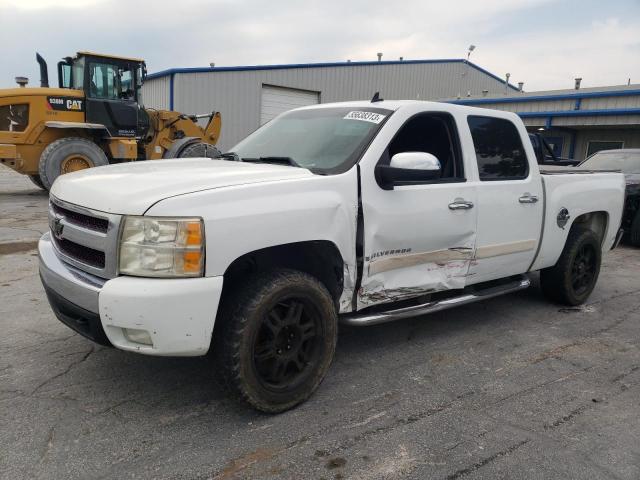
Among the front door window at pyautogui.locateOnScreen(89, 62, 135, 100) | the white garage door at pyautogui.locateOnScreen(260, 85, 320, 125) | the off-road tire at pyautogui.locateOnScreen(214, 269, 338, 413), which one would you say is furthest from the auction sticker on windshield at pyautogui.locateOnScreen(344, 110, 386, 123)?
the white garage door at pyautogui.locateOnScreen(260, 85, 320, 125)

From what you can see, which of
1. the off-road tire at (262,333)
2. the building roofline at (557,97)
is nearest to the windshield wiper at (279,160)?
the off-road tire at (262,333)

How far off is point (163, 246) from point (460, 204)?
7.36 ft

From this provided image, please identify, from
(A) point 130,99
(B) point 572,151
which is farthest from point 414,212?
(B) point 572,151

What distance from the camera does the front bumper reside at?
247 centimetres

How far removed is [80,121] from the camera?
1227 cm

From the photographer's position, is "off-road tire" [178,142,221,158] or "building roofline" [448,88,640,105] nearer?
"off-road tire" [178,142,221,158]

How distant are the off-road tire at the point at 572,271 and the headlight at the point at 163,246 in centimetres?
396

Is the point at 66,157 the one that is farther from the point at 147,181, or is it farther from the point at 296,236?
the point at 296,236

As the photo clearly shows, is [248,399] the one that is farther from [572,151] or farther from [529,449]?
[572,151]

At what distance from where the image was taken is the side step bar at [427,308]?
339cm

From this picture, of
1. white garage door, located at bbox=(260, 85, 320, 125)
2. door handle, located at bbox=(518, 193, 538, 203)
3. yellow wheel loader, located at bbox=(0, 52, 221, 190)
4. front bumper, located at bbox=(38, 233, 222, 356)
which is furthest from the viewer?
white garage door, located at bbox=(260, 85, 320, 125)

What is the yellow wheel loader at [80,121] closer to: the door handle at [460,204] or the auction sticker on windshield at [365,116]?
the auction sticker on windshield at [365,116]

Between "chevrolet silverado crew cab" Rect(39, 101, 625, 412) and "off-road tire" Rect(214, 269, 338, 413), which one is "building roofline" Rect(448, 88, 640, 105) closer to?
"chevrolet silverado crew cab" Rect(39, 101, 625, 412)

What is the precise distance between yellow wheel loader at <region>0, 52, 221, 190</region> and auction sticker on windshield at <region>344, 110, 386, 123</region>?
27.3 feet
